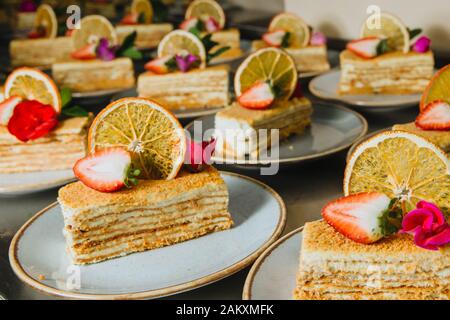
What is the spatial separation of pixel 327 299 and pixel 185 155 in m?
0.84

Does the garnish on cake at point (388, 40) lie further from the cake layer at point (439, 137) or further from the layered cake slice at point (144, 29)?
the layered cake slice at point (144, 29)

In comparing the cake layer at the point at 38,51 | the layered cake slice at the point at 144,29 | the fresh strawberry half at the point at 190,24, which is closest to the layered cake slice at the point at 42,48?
the cake layer at the point at 38,51

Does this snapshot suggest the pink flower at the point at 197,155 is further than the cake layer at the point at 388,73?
No

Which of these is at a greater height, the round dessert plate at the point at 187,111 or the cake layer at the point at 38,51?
the cake layer at the point at 38,51

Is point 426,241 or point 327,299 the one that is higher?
point 426,241

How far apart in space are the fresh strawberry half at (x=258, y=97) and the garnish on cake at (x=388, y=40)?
1002 mm

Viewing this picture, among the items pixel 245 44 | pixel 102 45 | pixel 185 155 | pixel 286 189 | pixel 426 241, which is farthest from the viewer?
pixel 245 44

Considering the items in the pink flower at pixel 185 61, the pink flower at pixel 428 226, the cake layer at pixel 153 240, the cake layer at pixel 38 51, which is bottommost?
the cake layer at pixel 153 240

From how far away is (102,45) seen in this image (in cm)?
453

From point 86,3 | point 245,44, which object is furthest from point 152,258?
point 86,3

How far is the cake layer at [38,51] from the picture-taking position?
219 inches

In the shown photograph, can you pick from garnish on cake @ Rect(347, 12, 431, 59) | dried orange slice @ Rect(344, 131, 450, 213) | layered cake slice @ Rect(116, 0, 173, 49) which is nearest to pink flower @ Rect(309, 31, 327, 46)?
garnish on cake @ Rect(347, 12, 431, 59)
